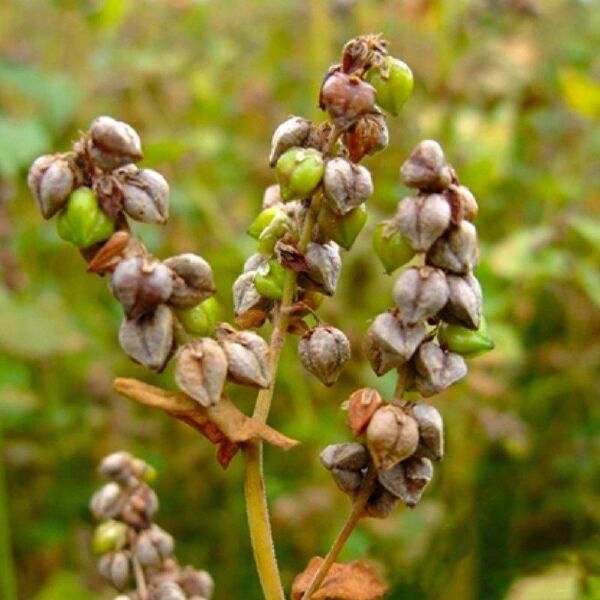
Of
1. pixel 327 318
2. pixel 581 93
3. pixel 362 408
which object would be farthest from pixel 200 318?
pixel 327 318

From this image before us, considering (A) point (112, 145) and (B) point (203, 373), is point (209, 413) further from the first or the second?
(A) point (112, 145)

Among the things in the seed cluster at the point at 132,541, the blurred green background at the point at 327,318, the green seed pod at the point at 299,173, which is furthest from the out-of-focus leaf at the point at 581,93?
the green seed pod at the point at 299,173

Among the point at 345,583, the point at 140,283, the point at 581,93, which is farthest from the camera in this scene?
the point at 581,93

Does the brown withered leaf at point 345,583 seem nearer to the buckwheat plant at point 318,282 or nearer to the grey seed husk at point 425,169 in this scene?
the buckwheat plant at point 318,282

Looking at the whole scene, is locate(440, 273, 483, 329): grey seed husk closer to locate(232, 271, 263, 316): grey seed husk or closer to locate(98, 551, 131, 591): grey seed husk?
locate(232, 271, 263, 316): grey seed husk

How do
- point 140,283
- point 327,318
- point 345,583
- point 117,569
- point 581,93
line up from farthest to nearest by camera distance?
1. point 327,318
2. point 581,93
3. point 117,569
4. point 345,583
5. point 140,283

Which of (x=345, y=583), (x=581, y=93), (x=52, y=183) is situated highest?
(x=581, y=93)

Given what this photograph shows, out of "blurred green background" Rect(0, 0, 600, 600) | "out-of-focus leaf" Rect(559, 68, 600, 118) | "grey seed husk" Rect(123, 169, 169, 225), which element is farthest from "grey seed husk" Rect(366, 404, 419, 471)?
"out-of-focus leaf" Rect(559, 68, 600, 118)
